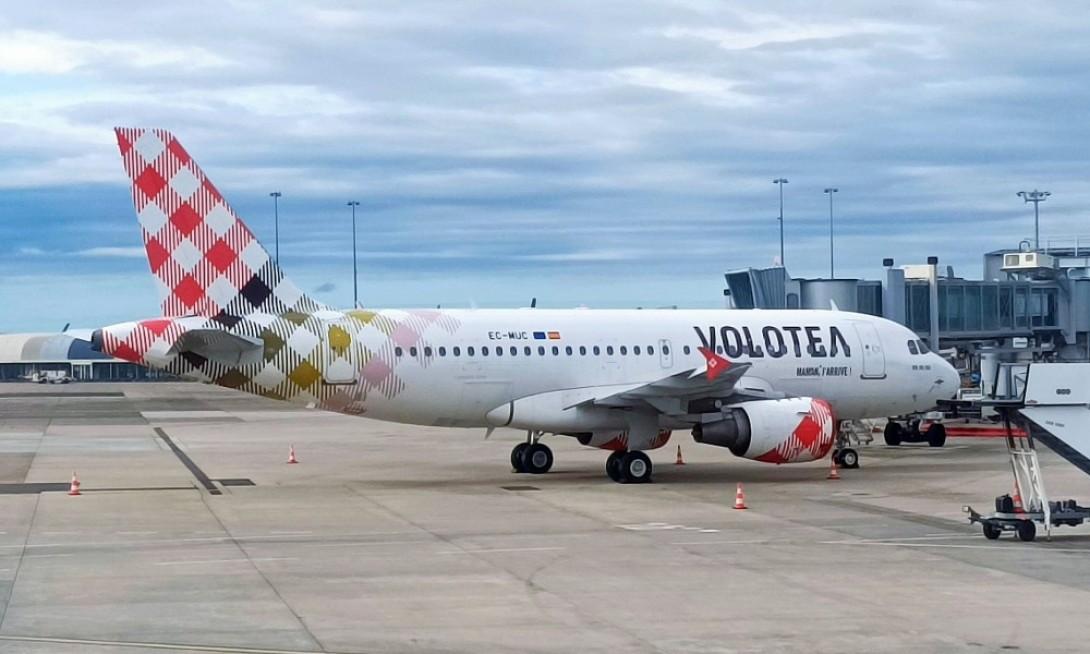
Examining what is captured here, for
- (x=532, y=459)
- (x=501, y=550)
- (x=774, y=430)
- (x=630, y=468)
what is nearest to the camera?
(x=501, y=550)

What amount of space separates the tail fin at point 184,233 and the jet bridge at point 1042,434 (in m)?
13.8

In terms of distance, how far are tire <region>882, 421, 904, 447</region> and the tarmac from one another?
6.63 metres

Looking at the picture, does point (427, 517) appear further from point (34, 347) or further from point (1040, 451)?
point (34, 347)

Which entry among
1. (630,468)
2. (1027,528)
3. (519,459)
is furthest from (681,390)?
(1027,528)

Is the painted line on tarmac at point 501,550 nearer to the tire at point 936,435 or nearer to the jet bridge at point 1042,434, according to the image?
the jet bridge at point 1042,434

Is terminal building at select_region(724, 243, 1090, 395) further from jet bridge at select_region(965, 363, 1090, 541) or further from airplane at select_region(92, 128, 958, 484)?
jet bridge at select_region(965, 363, 1090, 541)

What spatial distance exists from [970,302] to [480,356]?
93.9 ft

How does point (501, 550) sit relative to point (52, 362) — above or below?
below

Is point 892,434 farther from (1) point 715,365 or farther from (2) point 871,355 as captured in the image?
(1) point 715,365

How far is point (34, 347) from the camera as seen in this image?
508 ft

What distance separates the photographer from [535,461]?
1226 inches

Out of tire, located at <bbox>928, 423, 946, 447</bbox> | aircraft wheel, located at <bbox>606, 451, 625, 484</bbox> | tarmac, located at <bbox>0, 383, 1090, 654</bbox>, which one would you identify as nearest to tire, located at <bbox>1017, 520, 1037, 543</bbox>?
tarmac, located at <bbox>0, 383, 1090, 654</bbox>

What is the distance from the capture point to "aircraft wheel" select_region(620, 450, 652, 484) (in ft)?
93.9

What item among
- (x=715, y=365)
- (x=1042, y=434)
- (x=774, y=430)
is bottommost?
(x=774, y=430)
